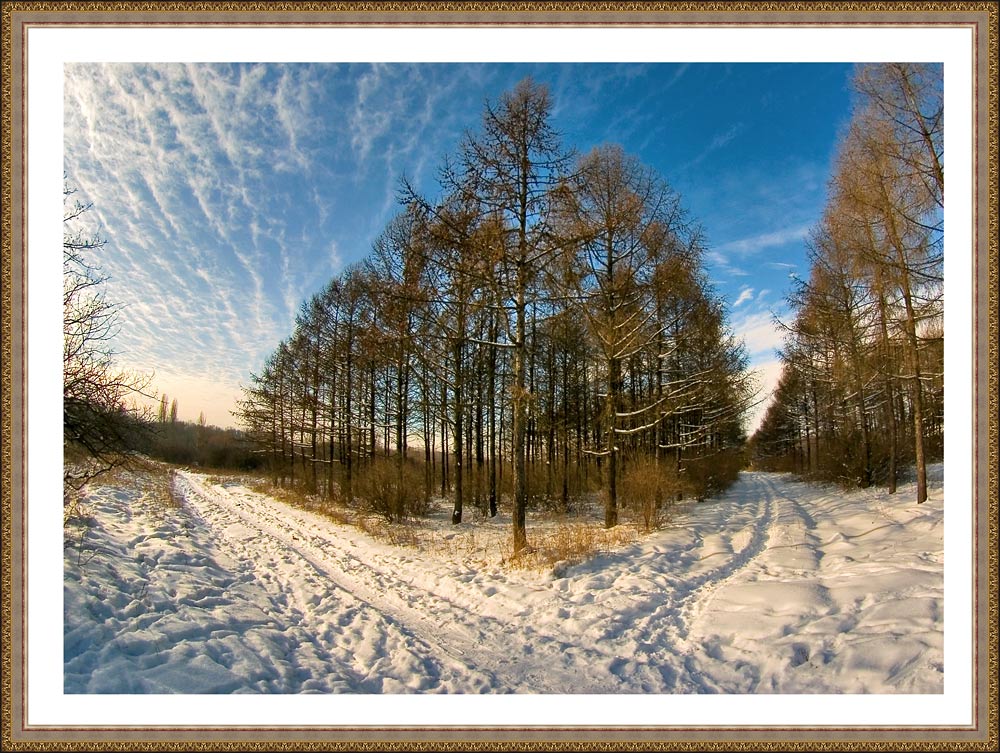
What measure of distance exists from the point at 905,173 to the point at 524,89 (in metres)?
6.93

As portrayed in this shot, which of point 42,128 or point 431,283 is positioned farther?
point 431,283

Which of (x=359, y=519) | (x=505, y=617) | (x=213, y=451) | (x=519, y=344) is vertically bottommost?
(x=213, y=451)

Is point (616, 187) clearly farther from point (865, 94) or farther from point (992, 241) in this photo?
point (992, 241)

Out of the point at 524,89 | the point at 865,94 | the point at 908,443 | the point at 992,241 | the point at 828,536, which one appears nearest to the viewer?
the point at 992,241

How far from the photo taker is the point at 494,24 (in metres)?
3.09

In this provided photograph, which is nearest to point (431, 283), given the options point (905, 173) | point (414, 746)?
point (414, 746)

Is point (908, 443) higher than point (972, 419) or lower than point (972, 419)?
lower

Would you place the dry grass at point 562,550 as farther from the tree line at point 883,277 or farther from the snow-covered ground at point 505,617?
the tree line at point 883,277

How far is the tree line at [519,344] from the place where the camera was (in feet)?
22.1

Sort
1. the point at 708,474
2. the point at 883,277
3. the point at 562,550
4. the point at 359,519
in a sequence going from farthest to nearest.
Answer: the point at 708,474 → the point at 359,519 → the point at 883,277 → the point at 562,550

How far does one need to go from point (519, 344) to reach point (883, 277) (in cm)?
806

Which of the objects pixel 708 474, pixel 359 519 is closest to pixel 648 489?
pixel 359 519

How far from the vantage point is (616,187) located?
8938 mm

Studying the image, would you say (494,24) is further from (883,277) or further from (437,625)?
(883,277)
